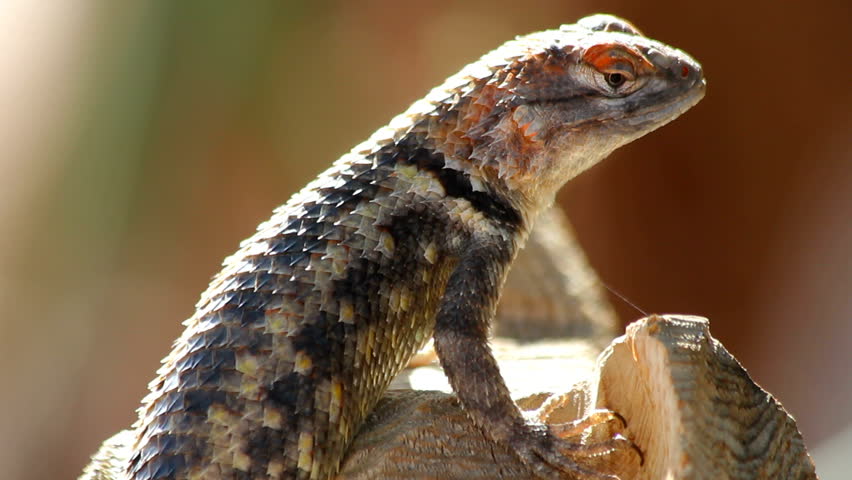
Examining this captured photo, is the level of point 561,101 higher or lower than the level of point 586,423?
higher

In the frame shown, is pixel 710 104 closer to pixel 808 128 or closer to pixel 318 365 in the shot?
pixel 808 128

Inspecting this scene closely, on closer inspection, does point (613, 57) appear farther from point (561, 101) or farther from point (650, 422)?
point (650, 422)

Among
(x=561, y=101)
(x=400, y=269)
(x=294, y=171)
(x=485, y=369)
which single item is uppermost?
(x=294, y=171)

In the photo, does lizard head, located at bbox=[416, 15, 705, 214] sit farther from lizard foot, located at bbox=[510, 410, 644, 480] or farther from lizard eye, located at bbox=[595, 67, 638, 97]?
lizard foot, located at bbox=[510, 410, 644, 480]

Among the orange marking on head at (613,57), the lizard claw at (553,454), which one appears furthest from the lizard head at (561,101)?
the lizard claw at (553,454)

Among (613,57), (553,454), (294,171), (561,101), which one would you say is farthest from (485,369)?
(294,171)

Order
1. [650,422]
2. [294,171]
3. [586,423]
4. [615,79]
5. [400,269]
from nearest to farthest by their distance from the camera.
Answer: [650,422] → [586,423] → [400,269] → [615,79] → [294,171]

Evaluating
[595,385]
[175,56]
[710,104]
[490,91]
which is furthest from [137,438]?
[710,104]
